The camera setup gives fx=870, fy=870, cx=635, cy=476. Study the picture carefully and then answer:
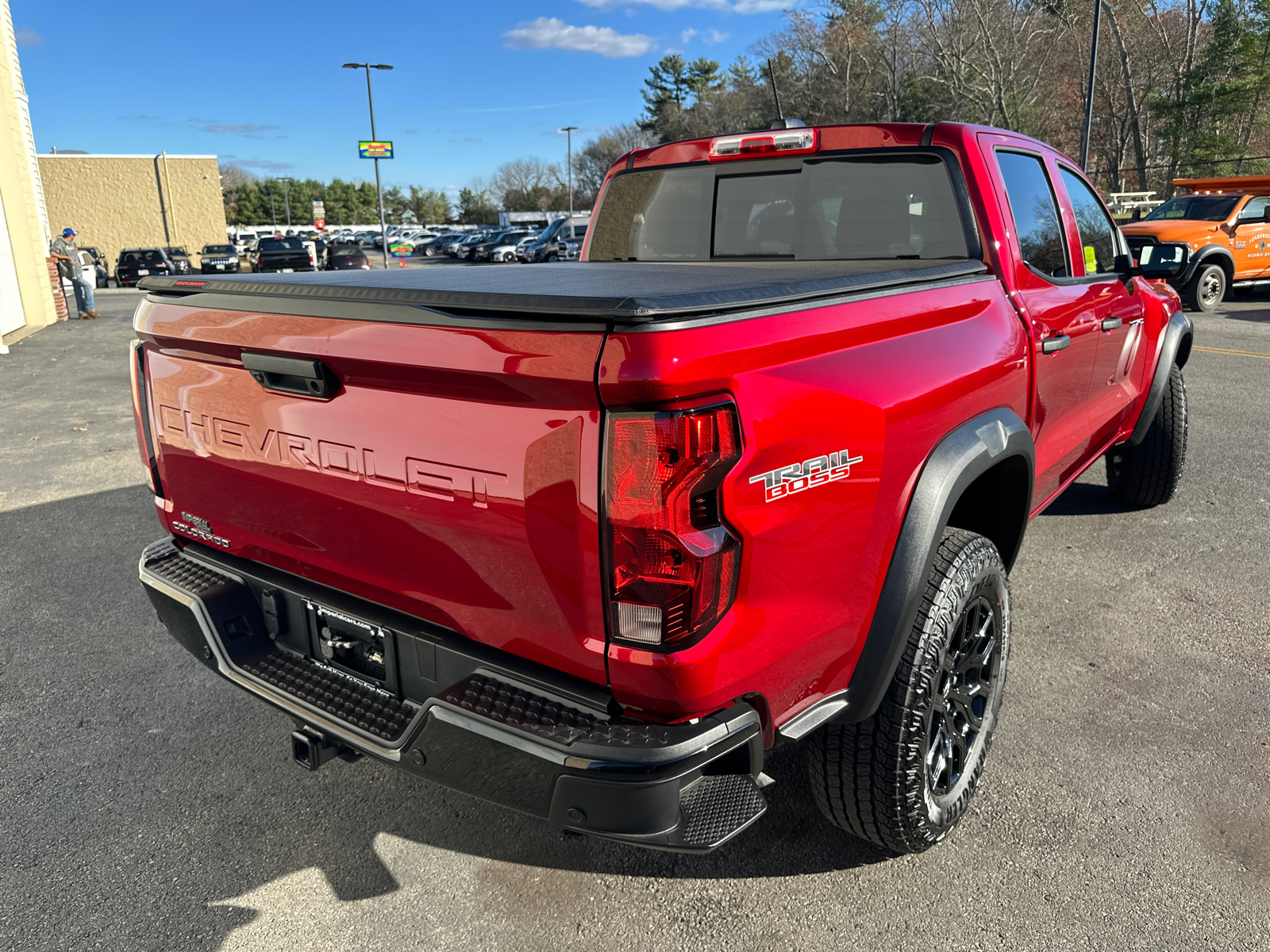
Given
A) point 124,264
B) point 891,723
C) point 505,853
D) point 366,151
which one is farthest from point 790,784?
point 124,264

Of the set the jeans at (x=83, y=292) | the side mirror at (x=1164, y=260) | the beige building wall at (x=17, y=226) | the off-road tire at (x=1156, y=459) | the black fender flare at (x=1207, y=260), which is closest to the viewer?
the side mirror at (x=1164, y=260)

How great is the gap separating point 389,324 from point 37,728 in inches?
103

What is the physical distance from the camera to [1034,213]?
3434mm

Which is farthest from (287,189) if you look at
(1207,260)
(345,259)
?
(1207,260)

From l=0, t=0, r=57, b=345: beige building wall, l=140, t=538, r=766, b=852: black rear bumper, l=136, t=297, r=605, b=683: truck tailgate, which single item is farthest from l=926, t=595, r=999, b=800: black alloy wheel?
l=0, t=0, r=57, b=345: beige building wall

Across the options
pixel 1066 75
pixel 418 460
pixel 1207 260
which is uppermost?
pixel 1066 75

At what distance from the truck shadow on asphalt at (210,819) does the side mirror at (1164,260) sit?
3.02 metres

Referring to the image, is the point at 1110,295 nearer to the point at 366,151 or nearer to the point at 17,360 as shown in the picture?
the point at 17,360

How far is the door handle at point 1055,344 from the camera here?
3092 mm

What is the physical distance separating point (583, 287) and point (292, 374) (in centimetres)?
74

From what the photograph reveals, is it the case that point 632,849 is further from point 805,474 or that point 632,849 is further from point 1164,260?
point 1164,260

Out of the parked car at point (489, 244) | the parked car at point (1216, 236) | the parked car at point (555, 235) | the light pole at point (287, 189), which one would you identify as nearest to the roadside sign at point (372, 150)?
the parked car at point (555, 235)

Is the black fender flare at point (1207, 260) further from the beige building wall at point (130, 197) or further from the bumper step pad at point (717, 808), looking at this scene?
the beige building wall at point (130, 197)

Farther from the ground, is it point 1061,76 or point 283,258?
point 1061,76
